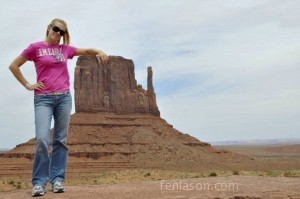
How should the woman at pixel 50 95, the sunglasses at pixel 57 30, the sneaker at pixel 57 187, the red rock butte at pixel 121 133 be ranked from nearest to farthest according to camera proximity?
the sneaker at pixel 57 187 < the woman at pixel 50 95 < the sunglasses at pixel 57 30 < the red rock butte at pixel 121 133

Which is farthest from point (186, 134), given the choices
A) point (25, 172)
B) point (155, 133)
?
point (25, 172)

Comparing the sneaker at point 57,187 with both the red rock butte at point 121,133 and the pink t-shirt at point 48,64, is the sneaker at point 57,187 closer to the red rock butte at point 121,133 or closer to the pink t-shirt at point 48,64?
the pink t-shirt at point 48,64

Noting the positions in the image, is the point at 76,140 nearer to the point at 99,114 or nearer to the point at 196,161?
the point at 99,114

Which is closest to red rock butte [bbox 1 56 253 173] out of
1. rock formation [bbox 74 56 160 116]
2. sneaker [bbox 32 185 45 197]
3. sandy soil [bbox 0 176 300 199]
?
rock formation [bbox 74 56 160 116]

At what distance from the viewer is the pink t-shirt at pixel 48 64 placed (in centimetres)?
534

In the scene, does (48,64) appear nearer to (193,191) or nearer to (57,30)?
(57,30)

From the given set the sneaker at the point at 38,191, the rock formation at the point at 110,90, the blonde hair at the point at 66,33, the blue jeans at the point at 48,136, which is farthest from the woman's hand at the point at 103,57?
the rock formation at the point at 110,90

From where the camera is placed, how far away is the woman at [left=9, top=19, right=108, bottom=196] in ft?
17.2

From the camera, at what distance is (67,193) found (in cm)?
510

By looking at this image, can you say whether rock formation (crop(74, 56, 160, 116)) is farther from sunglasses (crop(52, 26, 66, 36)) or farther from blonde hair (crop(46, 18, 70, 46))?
sunglasses (crop(52, 26, 66, 36))

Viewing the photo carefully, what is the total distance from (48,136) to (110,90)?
79529 mm

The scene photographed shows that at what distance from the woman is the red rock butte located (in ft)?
175

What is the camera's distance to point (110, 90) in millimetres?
84500

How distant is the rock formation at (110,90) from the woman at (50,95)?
75181mm
